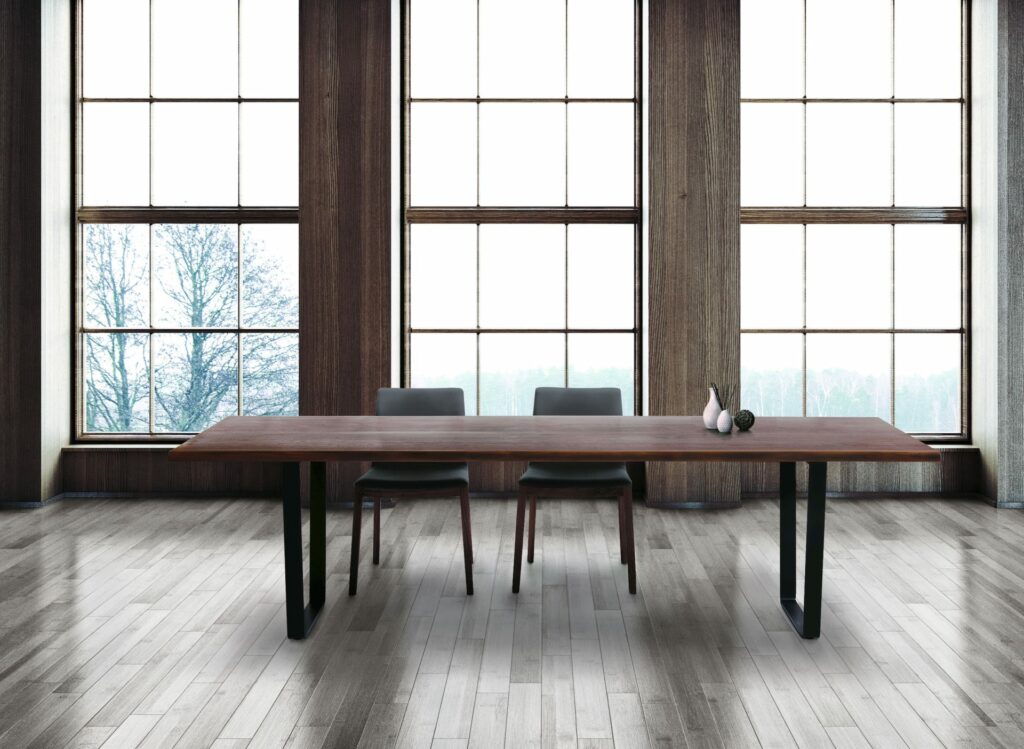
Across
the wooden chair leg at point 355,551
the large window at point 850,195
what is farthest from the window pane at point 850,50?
the wooden chair leg at point 355,551

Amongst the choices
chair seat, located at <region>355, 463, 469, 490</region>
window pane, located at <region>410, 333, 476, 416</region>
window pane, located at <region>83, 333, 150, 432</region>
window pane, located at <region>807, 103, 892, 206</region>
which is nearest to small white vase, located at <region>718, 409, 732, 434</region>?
chair seat, located at <region>355, 463, 469, 490</region>

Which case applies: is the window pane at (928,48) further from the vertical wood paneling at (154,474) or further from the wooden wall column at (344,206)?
the vertical wood paneling at (154,474)

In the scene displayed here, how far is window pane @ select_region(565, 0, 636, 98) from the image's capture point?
215 inches

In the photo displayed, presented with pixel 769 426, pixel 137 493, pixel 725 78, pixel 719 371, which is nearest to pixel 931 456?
pixel 769 426

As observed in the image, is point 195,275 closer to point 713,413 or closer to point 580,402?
point 580,402

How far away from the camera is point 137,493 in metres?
5.46

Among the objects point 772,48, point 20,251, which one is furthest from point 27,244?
point 772,48

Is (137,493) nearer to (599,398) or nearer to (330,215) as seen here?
(330,215)

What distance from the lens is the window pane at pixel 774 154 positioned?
5.48 m

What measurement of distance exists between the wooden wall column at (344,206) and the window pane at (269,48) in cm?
39

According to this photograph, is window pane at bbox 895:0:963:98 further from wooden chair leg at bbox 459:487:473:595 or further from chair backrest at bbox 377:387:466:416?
wooden chair leg at bbox 459:487:473:595

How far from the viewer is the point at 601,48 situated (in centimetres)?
548

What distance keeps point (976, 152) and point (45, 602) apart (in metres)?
5.91

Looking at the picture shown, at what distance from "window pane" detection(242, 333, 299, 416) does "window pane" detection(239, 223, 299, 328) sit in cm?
11
